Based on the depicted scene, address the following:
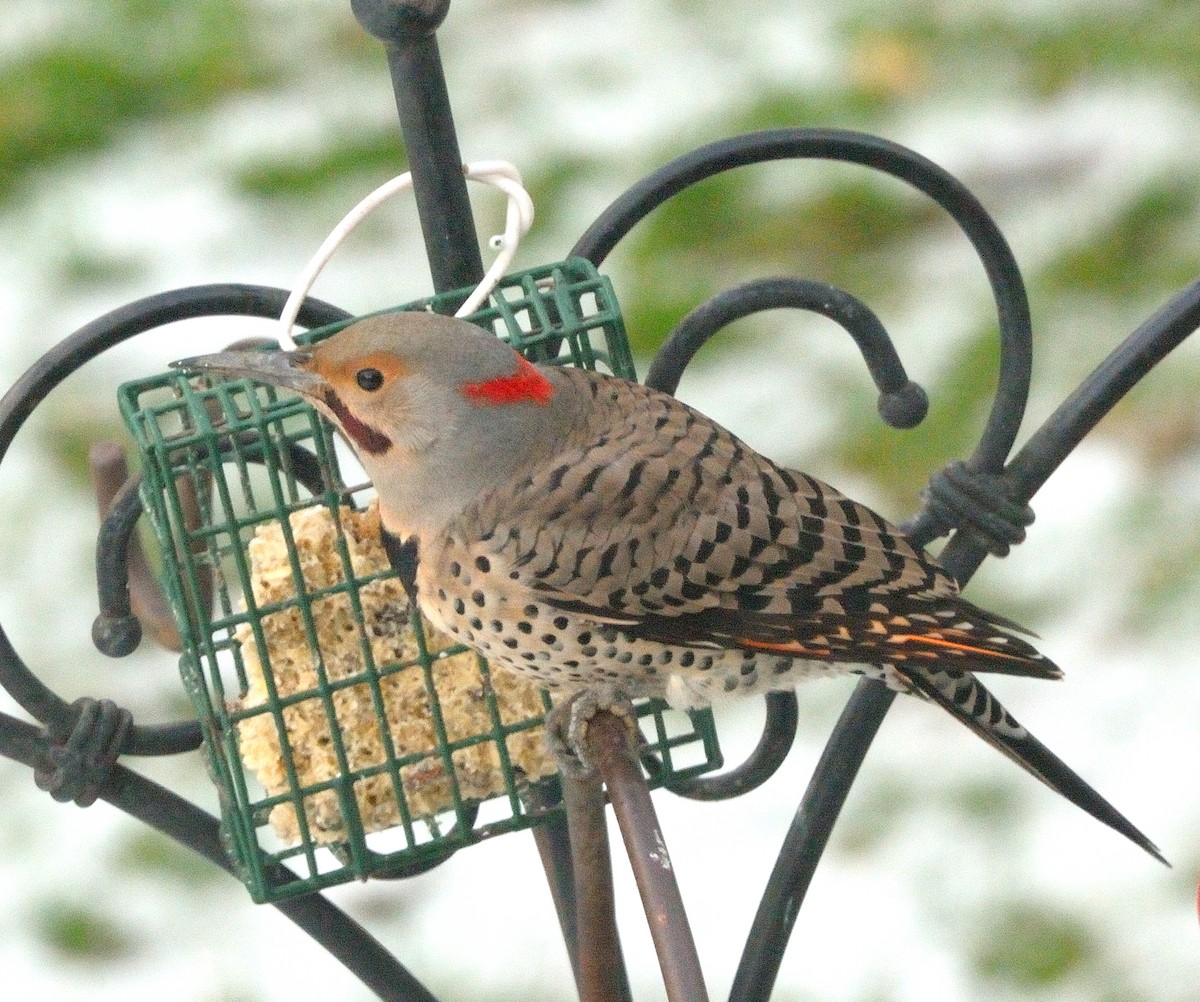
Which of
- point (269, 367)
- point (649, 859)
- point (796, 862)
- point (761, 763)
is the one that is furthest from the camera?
point (761, 763)

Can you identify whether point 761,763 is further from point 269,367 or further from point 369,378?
point 269,367

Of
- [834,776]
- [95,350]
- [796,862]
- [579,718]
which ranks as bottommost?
[796,862]

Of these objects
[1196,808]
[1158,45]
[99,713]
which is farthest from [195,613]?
[1158,45]

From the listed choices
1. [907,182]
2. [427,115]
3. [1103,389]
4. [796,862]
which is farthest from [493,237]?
→ [796,862]

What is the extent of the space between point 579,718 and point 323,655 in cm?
37

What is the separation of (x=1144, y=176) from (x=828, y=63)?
3.14 feet

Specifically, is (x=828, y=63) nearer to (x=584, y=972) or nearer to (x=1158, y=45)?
(x=1158, y=45)

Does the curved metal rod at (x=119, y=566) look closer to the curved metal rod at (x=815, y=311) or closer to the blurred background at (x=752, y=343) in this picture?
the curved metal rod at (x=815, y=311)

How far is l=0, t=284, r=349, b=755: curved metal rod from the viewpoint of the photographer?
2.63m

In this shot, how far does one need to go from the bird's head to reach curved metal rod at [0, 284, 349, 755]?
9cm

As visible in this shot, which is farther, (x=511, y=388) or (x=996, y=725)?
(x=996, y=725)

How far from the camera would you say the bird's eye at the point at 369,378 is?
2.68m

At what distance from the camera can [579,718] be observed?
9.05 feet

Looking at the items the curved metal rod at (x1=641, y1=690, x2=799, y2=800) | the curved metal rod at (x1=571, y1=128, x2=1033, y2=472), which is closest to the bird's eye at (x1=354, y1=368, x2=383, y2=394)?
the curved metal rod at (x1=571, y1=128, x2=1033, y2=472)
